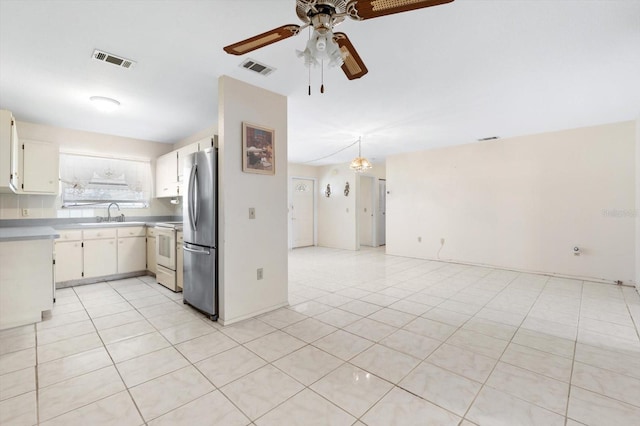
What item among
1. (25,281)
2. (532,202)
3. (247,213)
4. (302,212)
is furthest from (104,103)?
(532,202)

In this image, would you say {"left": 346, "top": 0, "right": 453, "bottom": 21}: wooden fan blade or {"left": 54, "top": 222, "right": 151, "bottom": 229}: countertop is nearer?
{"left": 346, "top": 0, "right": 453, "bottom": 21}: wooden fan blade

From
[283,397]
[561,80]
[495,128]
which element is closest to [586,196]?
[495,128]

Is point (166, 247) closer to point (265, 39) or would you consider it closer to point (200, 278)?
point (200, 278)

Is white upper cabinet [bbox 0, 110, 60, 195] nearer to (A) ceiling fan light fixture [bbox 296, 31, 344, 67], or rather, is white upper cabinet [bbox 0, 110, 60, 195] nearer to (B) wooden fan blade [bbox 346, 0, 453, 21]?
(A) ceiling fan light fixture [bbox 296, 31, 344, 67]

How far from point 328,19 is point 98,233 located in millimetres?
4488

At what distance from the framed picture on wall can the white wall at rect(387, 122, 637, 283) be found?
4.03 m

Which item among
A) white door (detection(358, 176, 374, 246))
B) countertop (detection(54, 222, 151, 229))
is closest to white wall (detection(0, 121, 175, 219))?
countertop (detection(54, 222, 151, 229))

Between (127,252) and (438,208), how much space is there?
5.58 metres

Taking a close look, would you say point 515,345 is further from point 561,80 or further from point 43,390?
point 43,390

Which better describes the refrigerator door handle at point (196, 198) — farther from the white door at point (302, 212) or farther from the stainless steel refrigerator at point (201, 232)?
the white door at point (302, 212)

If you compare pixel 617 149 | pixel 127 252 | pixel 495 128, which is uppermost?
pixel 495 128

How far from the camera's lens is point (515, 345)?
2367 mm

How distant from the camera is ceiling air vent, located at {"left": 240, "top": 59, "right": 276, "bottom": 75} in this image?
8.14 ft

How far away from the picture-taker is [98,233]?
4207 millimetres
